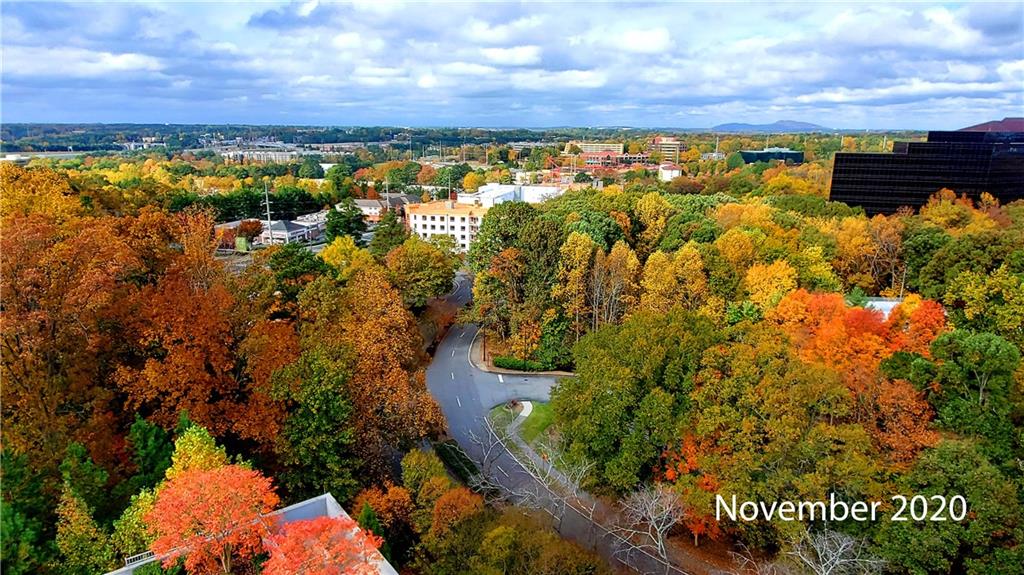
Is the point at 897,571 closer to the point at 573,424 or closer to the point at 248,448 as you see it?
the point at 573,424

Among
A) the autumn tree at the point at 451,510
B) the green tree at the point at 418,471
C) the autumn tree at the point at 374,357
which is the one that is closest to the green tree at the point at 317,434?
the autumn tree at the point at 374,357

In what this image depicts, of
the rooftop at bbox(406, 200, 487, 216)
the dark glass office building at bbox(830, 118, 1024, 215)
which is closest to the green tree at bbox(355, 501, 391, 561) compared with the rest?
the rooftop at bbox(406, 200, 487, 216)

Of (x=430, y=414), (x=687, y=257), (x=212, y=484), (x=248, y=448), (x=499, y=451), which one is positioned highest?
(x=687, y=257)

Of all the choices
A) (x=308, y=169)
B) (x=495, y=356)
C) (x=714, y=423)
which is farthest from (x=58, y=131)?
(x=714, y=423)

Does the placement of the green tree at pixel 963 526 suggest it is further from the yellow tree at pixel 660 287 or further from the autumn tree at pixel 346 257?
the autumn tree at pixel 346 257

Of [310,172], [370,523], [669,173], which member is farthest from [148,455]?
[310,172]

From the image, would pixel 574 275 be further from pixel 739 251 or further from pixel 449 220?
pixel 449 220
